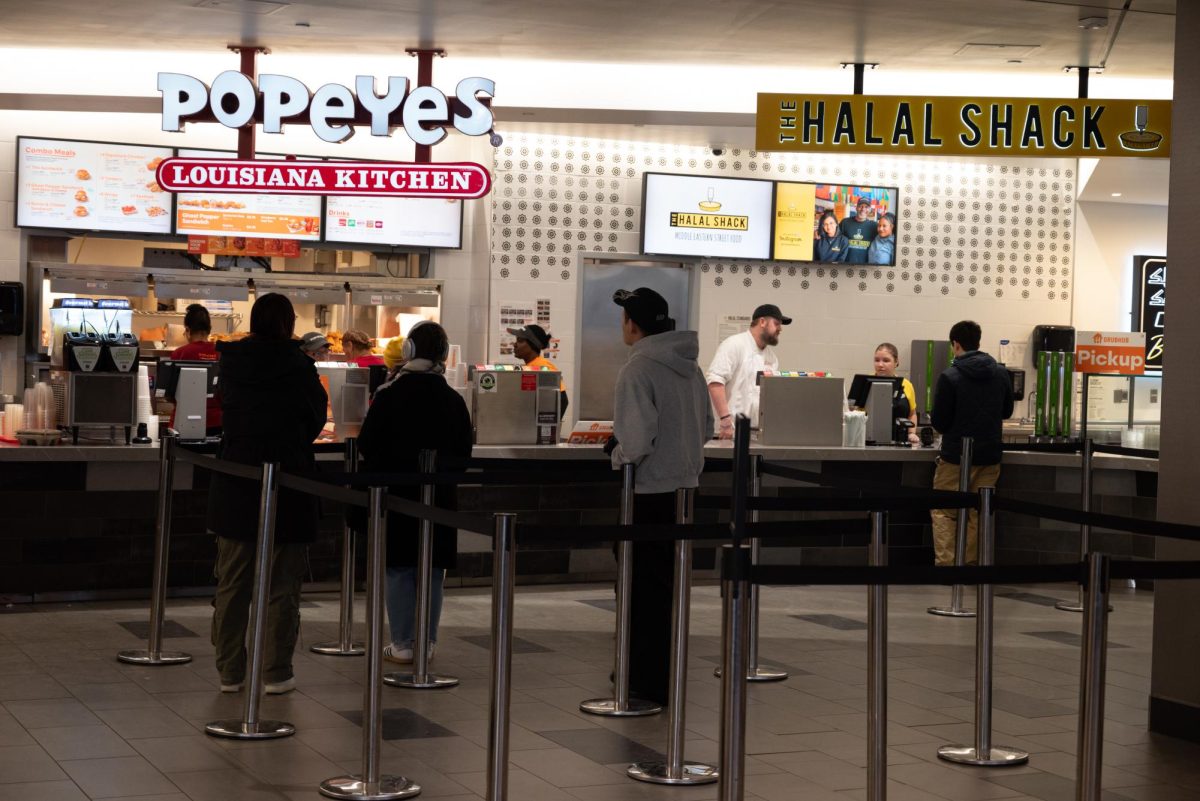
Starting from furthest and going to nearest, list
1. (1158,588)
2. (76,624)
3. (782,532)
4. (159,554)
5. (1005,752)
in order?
1. (76,624)
2. (159,554)
3. (1158,588)
4. (1005,752)
5. (782,532)

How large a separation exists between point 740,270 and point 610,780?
304 inches

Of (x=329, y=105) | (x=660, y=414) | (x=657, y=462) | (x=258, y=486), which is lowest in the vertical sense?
(x=258, y=486)

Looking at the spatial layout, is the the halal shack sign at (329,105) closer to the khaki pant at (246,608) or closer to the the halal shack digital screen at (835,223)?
the the halal shack digital screen at (835,223)

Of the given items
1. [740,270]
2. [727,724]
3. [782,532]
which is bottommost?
[727,724]

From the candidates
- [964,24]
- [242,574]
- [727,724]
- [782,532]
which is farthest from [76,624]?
[964,24]

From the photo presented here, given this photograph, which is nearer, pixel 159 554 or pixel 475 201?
pixel 159 554

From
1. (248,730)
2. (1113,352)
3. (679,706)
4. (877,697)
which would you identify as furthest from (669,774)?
(1113,352)

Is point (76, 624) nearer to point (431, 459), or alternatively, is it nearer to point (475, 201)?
point (431, 459)

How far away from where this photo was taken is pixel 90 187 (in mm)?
10531

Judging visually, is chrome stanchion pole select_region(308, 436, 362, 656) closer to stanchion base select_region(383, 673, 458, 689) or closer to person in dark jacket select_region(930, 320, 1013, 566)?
stanchion base select_region(383, 673, 458, 689)

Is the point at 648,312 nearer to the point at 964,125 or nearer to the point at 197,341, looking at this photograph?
the point at 964,125

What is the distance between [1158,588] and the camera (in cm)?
548

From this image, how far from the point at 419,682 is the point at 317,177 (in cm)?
447

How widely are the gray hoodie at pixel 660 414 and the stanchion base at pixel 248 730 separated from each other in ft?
5.22
